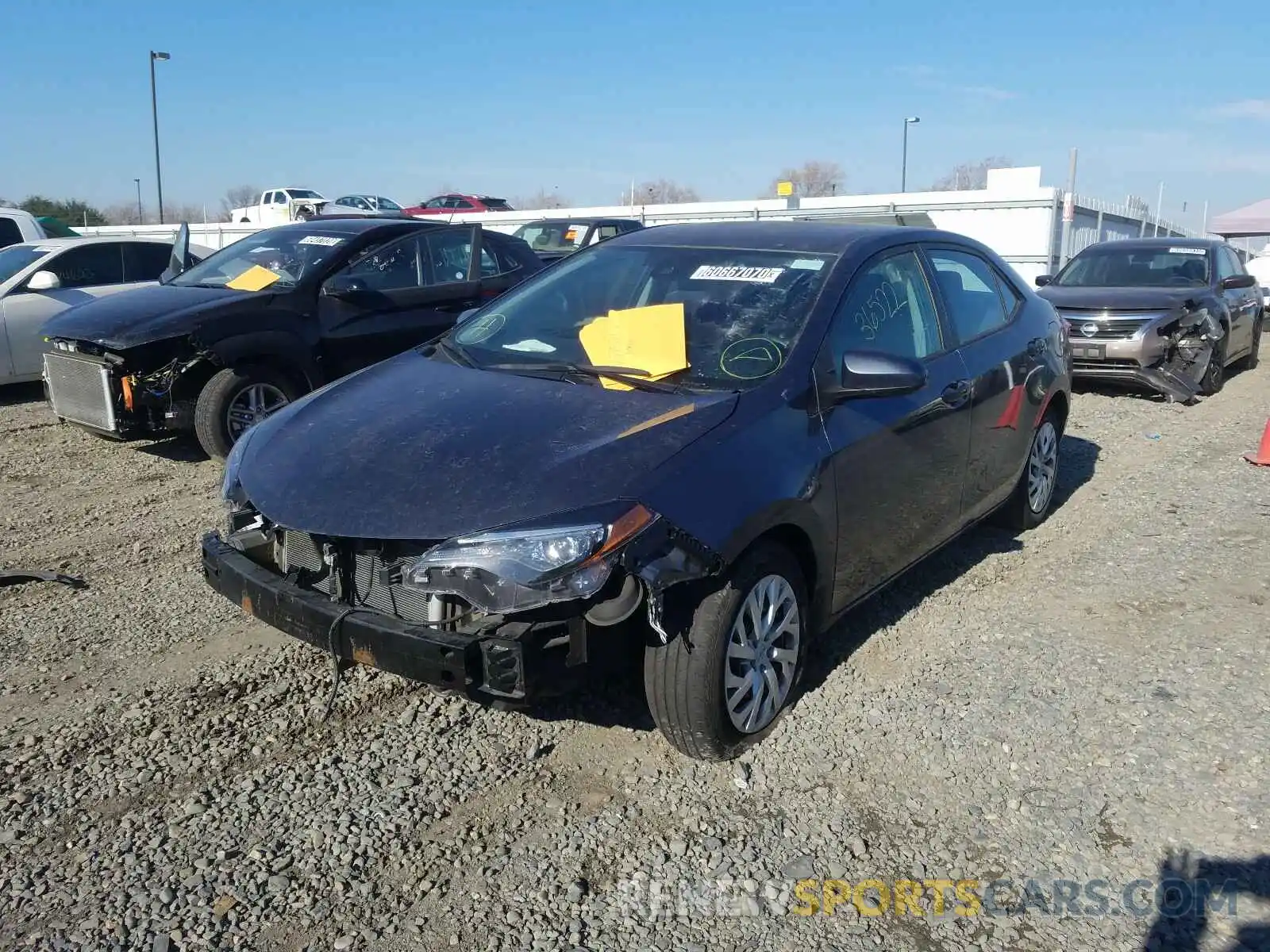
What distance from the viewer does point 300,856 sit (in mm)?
2848

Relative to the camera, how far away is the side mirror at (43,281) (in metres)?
8.89

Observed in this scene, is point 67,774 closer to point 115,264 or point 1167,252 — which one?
point 115,264

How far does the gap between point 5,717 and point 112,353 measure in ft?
11.8

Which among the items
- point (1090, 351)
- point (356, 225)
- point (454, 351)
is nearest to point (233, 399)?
point (356, 225)

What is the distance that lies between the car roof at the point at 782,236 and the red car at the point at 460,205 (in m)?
29.4

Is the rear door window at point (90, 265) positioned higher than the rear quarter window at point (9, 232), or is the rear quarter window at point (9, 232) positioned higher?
the rear quarter window at point (9, 232)

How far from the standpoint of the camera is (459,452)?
10.4 ft

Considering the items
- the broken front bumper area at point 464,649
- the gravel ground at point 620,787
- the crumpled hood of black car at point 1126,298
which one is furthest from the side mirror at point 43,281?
the crumpled hood of black car at point 1126,298

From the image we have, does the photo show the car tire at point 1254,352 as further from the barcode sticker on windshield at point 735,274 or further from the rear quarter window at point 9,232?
the rear quarter window at point 9,232

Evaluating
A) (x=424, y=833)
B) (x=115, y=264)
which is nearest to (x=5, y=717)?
(x=424, y=833)

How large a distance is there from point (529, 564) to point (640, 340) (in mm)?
1299

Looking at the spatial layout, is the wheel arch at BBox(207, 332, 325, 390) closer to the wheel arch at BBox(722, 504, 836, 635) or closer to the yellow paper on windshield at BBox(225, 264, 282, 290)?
the yellow paper on windshield at BBox(225, 264, 282, 290)

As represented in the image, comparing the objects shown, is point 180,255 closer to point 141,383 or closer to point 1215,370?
point 141,383

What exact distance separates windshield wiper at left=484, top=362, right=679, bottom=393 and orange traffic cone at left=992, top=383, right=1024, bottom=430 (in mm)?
2007
